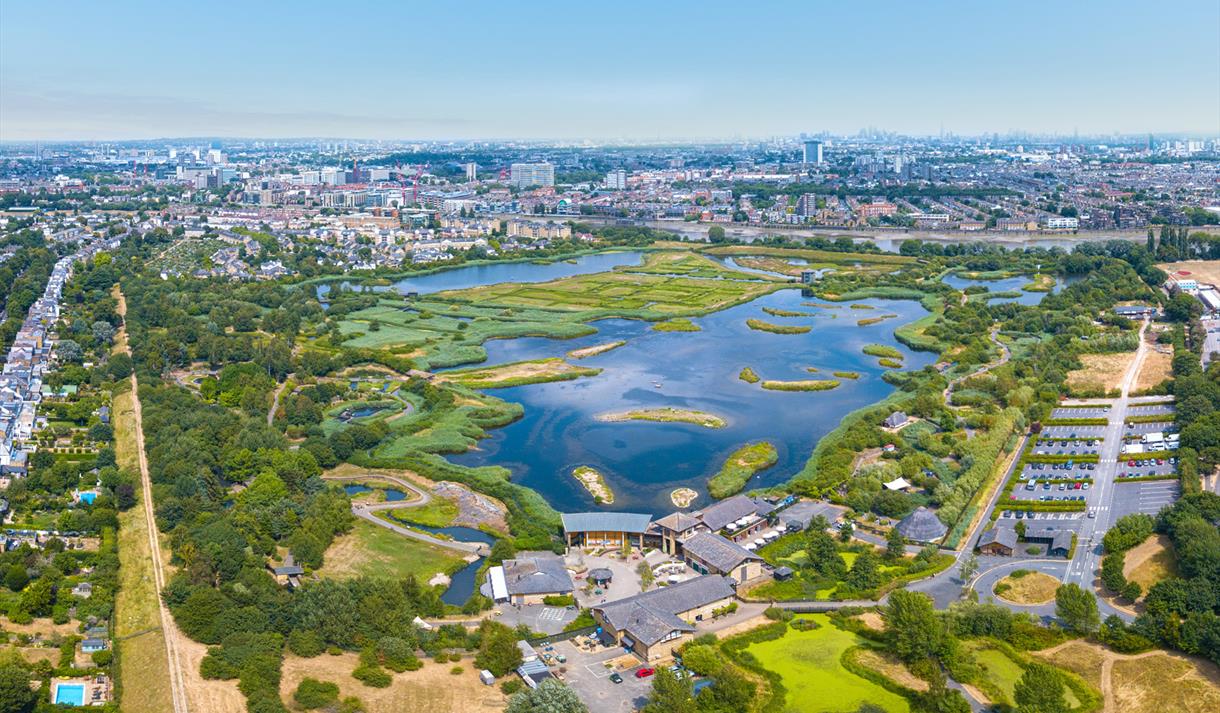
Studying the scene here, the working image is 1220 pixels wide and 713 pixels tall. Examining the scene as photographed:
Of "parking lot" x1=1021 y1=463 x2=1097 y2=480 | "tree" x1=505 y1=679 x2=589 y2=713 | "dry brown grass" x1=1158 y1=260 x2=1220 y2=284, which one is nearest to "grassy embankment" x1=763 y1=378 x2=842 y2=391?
"parking lot" x1=1021 y1=463 x2=1097 y2=480

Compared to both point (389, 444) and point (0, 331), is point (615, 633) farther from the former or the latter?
point (0, 331)

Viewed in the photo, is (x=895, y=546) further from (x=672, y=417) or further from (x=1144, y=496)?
(x=672, y=417)

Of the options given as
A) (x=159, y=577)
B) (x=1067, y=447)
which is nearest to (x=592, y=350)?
(x=1067, y=447)

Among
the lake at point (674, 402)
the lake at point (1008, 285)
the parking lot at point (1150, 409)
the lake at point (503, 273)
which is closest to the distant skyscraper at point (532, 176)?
the lake at point (503, 273)

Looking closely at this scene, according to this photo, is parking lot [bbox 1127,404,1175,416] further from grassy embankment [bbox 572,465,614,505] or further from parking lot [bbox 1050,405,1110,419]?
grassy embankment [bbox 572,465,614,505]

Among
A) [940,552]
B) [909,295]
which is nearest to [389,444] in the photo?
[940,552]

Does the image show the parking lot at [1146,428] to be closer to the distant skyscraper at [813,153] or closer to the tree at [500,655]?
the tree at [500,655]

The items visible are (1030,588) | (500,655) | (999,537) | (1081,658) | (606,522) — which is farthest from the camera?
(606,522)
